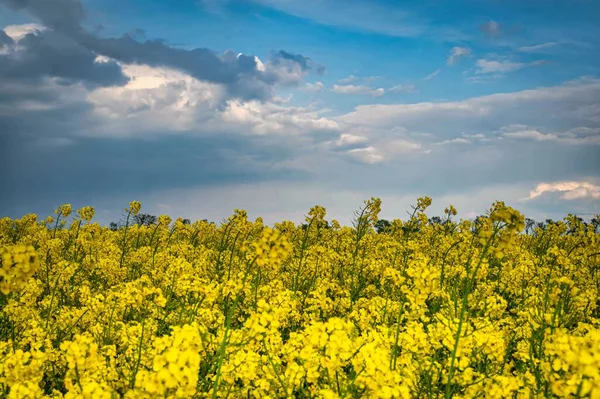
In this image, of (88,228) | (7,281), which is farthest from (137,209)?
(7,281)

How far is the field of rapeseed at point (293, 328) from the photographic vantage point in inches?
167

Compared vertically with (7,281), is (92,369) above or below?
below

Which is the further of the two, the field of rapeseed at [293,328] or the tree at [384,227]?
the tree at [384,227]

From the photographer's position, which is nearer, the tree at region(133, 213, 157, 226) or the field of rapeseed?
the field of rapeseed

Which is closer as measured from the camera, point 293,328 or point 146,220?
point 293,328

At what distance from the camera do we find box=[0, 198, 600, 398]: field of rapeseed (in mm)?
4254

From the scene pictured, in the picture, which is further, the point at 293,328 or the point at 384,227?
the point at 384,227

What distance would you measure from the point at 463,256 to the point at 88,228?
12.8 m

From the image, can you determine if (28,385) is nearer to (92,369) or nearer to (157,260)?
(92,369)

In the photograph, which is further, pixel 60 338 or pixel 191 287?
pixel 60 338

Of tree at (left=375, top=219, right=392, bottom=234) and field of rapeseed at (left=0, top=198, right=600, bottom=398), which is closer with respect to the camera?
field of rapeseed at (left=0, top=198, right=600, bottom=398)

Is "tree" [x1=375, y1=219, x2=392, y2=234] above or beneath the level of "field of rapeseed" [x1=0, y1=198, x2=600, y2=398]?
above

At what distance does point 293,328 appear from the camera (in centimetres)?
893

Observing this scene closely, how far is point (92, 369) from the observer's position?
513 centimetres
